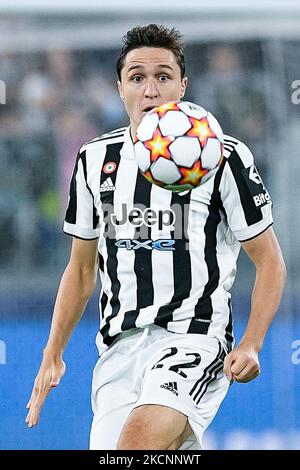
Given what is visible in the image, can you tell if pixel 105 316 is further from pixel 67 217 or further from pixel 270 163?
pixel 270 163

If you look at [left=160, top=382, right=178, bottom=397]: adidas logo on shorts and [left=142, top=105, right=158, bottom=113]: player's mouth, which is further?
[left=142, top=105, right=158, bottom=113]: player's mouth

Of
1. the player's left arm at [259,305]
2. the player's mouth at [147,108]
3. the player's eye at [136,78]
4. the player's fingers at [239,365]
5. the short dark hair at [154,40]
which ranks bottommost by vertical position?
the player's fingers at [239,365]

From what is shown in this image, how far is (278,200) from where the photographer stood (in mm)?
4953

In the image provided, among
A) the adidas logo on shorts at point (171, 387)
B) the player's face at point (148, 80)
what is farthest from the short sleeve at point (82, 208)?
the adidas logo on shorts at point (171, 387)

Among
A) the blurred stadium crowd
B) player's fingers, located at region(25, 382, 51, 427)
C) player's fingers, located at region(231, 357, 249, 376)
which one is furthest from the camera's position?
the blurred stadium crowd

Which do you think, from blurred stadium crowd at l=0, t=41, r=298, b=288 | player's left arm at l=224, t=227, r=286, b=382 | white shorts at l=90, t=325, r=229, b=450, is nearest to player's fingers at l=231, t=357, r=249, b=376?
player's left arm at l=224, t=227, r=286, b=382

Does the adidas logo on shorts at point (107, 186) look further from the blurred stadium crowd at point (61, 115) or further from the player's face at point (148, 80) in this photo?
the blurred stadium crowd at point (61, 115)

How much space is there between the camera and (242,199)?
3803 mm

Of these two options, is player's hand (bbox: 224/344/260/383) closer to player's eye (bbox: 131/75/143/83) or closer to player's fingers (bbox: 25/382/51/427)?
player's fingers (bbox: 25/382/51/427)

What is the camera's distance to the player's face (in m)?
3.83

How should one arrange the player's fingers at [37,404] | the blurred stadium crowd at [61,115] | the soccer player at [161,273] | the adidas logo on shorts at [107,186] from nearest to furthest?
the soccer player at [161,273], the player's fingers at [37,404], the adidas logo on shorts at [107,186], the blurred stadium crowd at [61,115]

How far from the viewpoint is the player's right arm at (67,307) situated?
13.1 feet

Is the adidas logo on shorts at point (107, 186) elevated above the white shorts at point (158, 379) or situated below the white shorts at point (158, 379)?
above

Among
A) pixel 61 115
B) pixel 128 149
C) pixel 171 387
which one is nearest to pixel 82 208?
pixel 128 149
